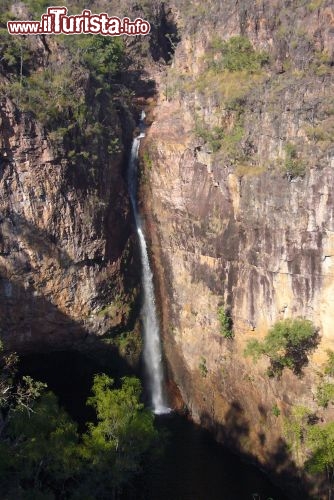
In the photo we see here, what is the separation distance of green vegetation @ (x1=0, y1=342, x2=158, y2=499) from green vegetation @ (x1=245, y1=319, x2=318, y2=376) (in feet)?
19.5

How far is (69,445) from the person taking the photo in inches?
647

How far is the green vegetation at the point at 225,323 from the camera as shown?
2389cm

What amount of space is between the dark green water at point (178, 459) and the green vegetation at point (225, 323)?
15.9ft

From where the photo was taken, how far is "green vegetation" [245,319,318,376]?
2059cm

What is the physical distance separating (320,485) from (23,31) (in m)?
23.0

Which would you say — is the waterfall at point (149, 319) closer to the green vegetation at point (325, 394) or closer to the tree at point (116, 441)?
the tree at point (116, 441)

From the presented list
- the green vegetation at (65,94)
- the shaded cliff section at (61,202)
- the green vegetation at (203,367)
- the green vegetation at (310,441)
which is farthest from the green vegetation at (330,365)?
the green vegetation at (65,94)

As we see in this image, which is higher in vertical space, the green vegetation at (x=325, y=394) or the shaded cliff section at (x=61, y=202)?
the shaded cliff section at (x=61, y=202)

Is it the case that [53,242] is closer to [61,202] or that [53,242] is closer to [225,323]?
[61,202]

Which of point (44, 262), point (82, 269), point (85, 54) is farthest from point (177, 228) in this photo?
point (85, 54)

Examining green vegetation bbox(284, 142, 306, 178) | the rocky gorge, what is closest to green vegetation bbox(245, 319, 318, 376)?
the rocky gorge

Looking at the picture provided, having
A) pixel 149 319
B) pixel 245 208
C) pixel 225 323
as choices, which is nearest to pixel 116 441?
pixel 225 323

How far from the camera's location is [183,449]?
75.9 ft

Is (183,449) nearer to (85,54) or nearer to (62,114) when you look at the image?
(62,114)
